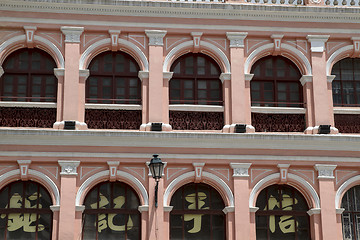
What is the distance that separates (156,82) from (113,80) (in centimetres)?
128

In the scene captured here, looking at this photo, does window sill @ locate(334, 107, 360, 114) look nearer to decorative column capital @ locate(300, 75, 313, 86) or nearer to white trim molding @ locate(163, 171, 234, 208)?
decorative column capital @ locate(300, 75, 313, 86)

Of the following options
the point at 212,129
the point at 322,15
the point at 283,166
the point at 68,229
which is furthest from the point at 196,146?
the point at 322,15

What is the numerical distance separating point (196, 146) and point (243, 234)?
8.90 feet

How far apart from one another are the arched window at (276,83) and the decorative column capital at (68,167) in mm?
5441

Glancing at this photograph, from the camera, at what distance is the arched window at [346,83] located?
68.5ft

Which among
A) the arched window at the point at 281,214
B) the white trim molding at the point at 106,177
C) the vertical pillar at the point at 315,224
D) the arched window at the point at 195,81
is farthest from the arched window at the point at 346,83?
the white trim molding at the point at 106,177

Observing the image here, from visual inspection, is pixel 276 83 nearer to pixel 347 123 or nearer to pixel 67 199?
pixel 347 123

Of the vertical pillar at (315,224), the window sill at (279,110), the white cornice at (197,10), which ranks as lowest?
the vertical pillar at (315,224)

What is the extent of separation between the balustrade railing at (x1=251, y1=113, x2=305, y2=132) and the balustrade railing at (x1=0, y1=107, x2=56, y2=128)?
5.76 metres

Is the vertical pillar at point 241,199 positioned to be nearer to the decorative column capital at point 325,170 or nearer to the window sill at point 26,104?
the decorative column capital at point 325,170

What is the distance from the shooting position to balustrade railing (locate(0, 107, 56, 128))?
19531 millimetres

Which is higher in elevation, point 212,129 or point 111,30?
point 111,30

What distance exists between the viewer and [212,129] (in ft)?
65.5

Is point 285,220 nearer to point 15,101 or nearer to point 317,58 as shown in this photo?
point 317,58
